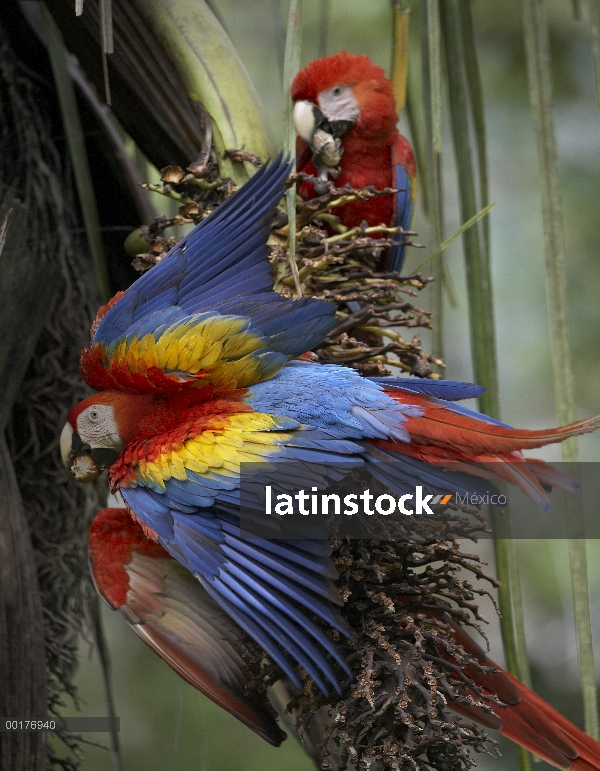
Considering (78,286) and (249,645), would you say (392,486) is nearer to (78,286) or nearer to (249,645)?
(249,645)

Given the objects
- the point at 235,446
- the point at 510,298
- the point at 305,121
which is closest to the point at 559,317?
the point at 235,446

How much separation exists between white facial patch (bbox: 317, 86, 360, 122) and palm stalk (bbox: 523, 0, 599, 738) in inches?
24.3

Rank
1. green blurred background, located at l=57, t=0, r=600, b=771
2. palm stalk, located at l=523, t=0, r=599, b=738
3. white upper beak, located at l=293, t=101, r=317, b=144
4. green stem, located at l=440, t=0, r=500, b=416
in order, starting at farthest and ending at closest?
green blurred background, located at l=57, t=0, r=600, b=771 < white upper beak, located at l=293, t=101, r=317, b=144 < green stem, located at l=440, t=0, r=500, b=416 < palm stalk, located at l=523, t=0, r=599, b=738

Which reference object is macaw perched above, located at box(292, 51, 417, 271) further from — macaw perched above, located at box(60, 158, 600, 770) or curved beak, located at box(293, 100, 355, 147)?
macaw perched above, located at box(60, 158, 600, 770)

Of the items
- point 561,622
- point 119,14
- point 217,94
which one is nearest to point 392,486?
point 217,94

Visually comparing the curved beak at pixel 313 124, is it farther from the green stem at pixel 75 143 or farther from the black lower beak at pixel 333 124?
the green stem at pixel 75 143

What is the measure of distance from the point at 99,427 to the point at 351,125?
2.10ft

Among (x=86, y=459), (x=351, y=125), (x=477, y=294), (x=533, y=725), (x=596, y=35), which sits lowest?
(x=533, y=725)

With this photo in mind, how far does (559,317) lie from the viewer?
48cm

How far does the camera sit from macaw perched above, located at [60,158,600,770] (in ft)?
1.85

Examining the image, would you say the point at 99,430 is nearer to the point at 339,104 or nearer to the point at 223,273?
the point at 223,273

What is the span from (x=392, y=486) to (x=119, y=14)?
52cm

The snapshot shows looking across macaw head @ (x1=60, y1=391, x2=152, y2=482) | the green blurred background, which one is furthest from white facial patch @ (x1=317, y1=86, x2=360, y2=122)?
macaw head @ (x1=60, y1=391, x2=152, y2=482)

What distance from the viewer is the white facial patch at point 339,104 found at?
3.65 ft
